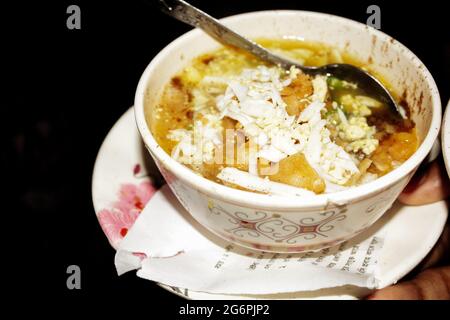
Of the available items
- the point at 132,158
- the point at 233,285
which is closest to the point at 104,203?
the point at 132,158

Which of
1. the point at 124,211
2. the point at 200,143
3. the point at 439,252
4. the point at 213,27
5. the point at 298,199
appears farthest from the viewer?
the point at 439,252

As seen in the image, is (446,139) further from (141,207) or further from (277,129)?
(141,207)

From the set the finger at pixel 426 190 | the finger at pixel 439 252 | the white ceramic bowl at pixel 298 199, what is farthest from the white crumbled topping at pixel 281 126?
the finger at pixel 439 252

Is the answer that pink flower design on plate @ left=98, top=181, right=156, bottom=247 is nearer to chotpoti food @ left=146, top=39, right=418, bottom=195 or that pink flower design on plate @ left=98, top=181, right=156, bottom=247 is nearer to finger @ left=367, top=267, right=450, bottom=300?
chotpoti food @ left=146, top=39, right=418, bottom=195

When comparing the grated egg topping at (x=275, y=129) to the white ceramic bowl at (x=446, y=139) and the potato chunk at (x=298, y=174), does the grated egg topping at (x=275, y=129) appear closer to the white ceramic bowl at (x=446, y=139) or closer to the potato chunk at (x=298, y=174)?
the potato chunk at (x=298, y=174)

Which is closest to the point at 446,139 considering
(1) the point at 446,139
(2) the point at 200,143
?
(1) the point at 446,139

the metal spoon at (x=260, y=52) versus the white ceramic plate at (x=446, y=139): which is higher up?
the metal spoon at (x=260, y=52)
